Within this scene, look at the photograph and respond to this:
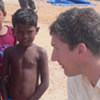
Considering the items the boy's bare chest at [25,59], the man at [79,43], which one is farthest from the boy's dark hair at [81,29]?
the boy's bare chest at [25,59]

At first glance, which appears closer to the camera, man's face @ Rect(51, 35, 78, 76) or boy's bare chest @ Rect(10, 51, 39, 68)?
man's face @ Rect(51, 35, 78, 76)

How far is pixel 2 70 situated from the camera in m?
3.16

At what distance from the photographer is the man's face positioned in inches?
81.4

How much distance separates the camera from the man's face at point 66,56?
2066 millimetres

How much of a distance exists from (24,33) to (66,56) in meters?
1.02

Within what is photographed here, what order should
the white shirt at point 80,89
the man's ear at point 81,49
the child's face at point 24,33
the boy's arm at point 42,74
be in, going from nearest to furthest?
the man's ear at point 81,49, the white shirt at point 80,89, the child's face at point 24,33, the boy's arm at point 42,74

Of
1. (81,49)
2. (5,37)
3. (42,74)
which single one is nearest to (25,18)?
(5,37)

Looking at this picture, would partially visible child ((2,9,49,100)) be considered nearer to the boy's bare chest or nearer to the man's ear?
the boy's bare chest

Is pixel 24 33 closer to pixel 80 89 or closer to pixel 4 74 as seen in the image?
pixel 4 74

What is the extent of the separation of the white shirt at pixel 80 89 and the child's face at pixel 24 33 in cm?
79

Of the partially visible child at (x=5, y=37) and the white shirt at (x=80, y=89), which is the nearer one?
the white shirt at (x=80, y=89)

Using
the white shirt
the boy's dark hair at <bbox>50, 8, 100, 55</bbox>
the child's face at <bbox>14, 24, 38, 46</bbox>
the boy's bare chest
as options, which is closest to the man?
the boy's dark hair at <bbox>50, 8, 100, 55</bbox>

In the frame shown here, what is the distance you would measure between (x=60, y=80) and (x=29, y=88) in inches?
111

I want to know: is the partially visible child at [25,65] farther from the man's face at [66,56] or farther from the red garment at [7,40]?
the man's face at [66,56]
